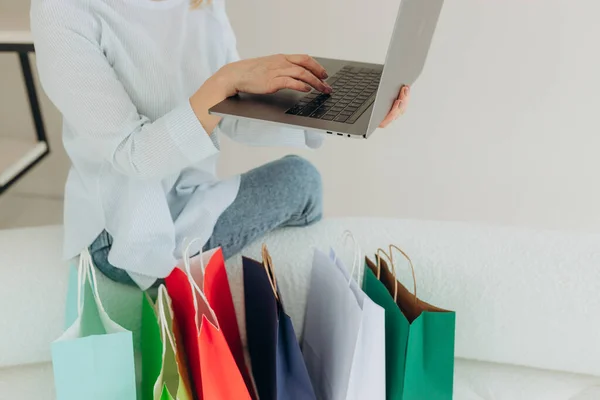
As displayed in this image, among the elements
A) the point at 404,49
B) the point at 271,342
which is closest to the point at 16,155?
the point at 271,342

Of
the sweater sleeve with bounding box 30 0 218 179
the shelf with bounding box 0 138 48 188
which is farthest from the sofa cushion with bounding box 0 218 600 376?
the shelf with bounding box 0 138 48 188

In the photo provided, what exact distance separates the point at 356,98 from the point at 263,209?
0.29 metres

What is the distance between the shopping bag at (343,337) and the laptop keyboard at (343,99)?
19 centimetres

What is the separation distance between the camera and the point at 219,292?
0.86m

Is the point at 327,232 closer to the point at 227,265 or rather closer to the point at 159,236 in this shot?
the point at 227,265

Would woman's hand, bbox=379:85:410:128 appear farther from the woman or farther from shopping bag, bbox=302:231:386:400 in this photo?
shopping bag, bbox=302:231:386:400

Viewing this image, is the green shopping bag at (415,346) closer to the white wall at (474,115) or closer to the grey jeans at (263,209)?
the grey jeans at (263,209)

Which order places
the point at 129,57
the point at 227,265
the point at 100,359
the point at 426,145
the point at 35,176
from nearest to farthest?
the point at 100,359, the point at 129,57, the point at 227,265, the point at 426,145, the point at 35,176

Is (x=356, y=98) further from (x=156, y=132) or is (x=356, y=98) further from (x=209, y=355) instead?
(x=209, y=355)

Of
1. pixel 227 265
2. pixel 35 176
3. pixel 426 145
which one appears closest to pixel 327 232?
pixel 227 265

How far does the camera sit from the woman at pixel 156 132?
81 cm

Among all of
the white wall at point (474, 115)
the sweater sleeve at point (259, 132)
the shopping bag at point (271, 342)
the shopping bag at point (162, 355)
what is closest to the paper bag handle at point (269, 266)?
the shopping bag at point (271, 342)

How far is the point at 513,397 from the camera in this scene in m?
0.94

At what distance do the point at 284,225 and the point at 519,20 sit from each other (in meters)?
0.77
